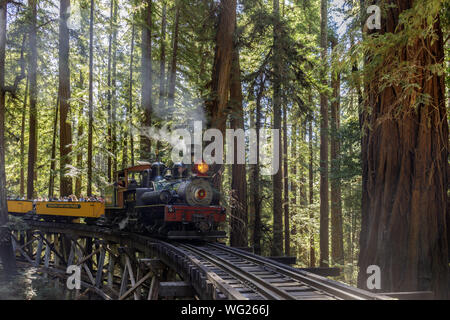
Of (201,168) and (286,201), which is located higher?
(201,168)

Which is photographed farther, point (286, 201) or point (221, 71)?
point (286, 201)

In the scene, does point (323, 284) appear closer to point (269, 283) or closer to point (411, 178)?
point (269, 283)

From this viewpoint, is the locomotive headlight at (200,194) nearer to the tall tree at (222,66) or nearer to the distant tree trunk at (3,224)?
the tall tree at (222,66)

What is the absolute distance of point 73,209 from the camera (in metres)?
18.2

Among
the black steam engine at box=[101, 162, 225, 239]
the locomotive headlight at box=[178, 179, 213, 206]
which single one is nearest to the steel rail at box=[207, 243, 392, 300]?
the black steam engine at box=[101, 162, 225, 239]

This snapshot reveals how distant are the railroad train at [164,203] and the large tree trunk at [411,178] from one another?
5.89m

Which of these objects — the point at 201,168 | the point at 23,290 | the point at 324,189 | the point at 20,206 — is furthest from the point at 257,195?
the point at 20,206

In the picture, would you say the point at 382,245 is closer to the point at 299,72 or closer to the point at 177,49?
the point at 299,72

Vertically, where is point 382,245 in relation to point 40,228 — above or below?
above

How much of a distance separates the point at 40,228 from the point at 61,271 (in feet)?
11.3

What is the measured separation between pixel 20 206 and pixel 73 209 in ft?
21.2

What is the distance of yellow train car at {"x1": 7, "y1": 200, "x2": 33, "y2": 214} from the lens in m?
21.8
